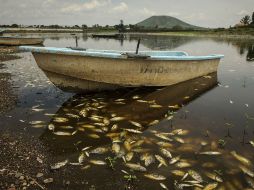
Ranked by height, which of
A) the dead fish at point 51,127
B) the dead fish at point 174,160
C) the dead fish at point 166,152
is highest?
the dead fish at point 51,127

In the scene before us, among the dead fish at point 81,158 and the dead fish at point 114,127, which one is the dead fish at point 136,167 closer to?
the dead fish at point 81,158

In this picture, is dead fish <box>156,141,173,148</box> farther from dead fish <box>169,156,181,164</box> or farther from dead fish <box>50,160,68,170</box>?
dead fish <box>50,160,68,170</box>

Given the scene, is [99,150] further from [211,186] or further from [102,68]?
[102,68]

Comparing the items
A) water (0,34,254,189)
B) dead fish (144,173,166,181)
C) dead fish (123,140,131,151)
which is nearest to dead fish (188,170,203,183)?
water (0,34,254,189)

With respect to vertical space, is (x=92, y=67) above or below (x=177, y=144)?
above

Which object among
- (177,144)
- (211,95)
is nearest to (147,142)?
(177,144)

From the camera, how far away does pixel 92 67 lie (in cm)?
961

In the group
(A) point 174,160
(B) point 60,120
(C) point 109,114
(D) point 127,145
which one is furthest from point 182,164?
(B) point 60,120

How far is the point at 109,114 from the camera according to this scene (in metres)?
8.62

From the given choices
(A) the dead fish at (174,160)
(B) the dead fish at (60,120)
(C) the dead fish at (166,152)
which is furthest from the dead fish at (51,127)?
(A) the dead fish at (174,160)

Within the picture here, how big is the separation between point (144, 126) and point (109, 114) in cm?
137

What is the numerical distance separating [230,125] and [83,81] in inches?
211

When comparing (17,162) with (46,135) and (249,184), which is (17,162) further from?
(249,184)

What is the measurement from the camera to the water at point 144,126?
5.32 meters
